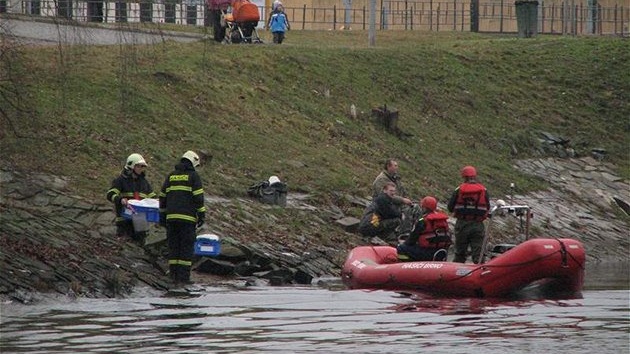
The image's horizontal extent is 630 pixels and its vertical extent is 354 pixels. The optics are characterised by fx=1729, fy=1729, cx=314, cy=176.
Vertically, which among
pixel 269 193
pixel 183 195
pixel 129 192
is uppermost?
pixel 183 195

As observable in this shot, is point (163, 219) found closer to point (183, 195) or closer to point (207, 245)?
point (183, 195)

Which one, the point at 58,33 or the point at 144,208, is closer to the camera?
the point at 58,33

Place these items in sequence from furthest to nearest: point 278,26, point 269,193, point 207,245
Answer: point 278,26, point 269,193, point 207,245

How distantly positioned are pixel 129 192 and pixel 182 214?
5.90 ft

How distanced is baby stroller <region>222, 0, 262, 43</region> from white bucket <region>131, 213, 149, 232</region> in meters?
18.9

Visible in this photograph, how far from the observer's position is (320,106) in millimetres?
40562

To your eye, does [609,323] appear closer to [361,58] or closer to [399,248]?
[399,248]

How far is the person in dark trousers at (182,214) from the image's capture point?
81.0 feet

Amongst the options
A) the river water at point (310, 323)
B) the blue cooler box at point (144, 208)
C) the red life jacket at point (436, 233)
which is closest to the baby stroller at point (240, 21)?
the blue cooler box at point (144, 208)

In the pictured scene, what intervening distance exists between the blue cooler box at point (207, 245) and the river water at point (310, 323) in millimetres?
1323

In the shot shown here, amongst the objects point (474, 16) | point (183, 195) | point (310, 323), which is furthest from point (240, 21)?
point (310, 323)

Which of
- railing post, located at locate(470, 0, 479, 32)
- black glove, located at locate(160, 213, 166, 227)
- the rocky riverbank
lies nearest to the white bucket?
the rocky riverbank

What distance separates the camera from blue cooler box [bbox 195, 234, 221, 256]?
26.2m

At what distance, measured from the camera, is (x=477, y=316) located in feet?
72.0
